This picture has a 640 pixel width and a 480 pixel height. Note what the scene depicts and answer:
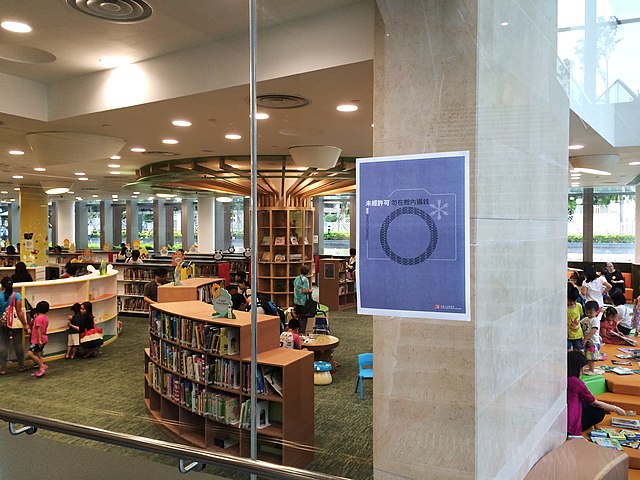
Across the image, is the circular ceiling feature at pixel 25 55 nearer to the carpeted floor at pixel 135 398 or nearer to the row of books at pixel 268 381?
the carpeted floor at pixel 135 398

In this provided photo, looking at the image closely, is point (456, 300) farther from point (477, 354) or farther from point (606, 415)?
point (606, 415)

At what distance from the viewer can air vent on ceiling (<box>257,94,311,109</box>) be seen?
3081 mm

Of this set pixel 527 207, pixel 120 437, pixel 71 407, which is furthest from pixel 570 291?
pixel 71 407

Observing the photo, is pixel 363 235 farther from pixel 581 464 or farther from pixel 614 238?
pixel 581 464

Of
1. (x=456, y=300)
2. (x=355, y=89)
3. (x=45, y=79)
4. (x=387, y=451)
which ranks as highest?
(x=45, y=79)

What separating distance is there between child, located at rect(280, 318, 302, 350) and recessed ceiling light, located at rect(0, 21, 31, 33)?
2930 millimetres

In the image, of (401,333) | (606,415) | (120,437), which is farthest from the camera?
(606,415)

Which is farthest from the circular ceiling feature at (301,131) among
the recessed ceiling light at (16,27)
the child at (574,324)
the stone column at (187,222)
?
the recessed ceiling light at (16,27)

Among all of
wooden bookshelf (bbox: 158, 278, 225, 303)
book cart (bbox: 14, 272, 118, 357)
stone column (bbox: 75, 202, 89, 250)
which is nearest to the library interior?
wooden bookshelf (bbox: 158, 278, 225, 303)

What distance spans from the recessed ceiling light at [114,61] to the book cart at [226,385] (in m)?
2.37

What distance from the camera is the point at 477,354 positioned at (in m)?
2.21

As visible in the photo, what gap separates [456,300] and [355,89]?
2.12 m

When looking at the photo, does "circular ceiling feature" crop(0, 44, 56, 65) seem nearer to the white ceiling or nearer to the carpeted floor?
the white ceiling

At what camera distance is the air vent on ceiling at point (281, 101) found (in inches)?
121
